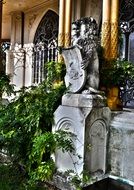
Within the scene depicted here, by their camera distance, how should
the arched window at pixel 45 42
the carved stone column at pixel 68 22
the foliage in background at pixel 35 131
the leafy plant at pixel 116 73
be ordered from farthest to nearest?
1. the arched window at pixel 45 42
2. the carved stone column at pixel 68 22
3. the leafy plant at pixel 116 73
4. the foliage in background at pixel 35 131

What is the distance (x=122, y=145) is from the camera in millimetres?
3650

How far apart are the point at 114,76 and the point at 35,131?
142 cm

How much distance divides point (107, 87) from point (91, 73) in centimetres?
68

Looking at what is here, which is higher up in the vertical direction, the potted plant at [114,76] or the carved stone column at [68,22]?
the carved stone column at [68,22]

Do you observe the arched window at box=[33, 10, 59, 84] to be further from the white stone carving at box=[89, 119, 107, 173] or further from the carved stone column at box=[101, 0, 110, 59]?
the white stone carving at box=[89, 119, 107, 173]

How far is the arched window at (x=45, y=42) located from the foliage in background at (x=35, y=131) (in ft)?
17.2

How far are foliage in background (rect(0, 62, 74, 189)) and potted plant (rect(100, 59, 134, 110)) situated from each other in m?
0.67

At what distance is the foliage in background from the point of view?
363cm

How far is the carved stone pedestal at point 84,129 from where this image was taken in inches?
138

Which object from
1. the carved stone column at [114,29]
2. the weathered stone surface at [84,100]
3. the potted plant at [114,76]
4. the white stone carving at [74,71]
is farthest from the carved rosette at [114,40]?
the weathered stone surface at [84,100]

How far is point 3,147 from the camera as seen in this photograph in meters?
4.31

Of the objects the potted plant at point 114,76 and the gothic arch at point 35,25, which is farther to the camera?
the gothic arch at point 35,25

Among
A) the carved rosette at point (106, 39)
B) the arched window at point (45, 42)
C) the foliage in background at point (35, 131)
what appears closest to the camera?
the foliage in background at point (35, 131)

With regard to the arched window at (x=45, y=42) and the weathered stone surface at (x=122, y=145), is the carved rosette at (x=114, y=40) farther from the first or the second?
the arched window at (x=45, y=42)
